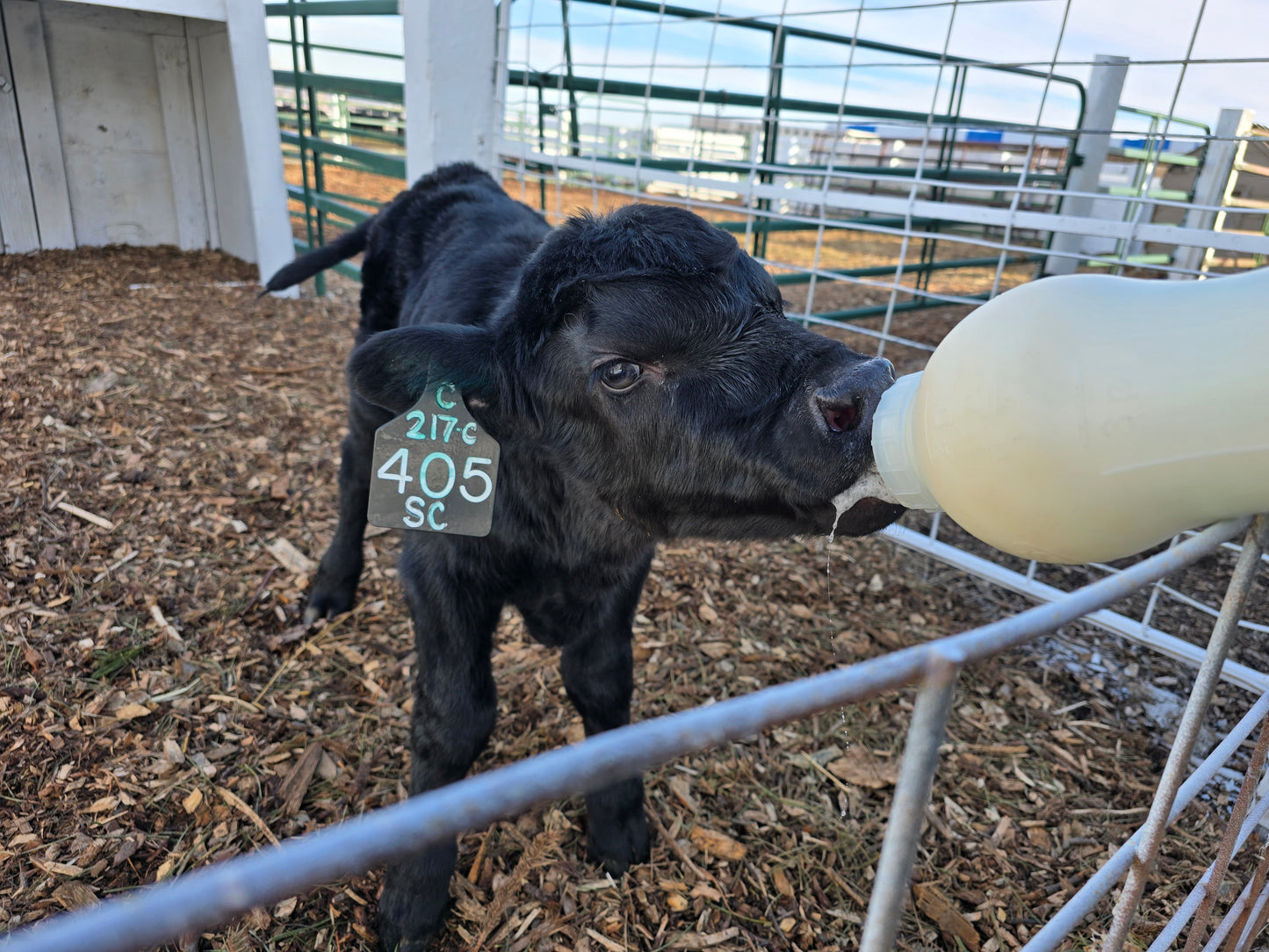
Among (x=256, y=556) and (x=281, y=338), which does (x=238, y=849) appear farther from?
(x=281, y=338)

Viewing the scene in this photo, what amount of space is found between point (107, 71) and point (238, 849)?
7.46 m

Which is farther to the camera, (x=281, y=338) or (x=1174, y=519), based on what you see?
(x=281, y=338)

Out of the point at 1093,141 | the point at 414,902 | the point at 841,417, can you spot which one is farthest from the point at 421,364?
the point at 1093,141

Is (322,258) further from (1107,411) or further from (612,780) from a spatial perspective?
(612,780)

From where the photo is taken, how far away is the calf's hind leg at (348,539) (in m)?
3.20

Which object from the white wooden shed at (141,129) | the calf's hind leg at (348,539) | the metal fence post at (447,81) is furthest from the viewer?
the white wooden shed at (141,129)

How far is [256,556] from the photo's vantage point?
138 inches

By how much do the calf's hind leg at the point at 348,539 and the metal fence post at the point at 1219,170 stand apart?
4.32 metres

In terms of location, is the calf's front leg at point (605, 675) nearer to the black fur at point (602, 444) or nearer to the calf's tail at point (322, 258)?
the black fur at point (602, 444)

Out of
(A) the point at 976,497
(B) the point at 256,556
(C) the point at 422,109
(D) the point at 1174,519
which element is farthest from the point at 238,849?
(C) the point at 422,109

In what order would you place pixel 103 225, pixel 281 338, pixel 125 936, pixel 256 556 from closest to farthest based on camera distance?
pixel 125 936 < pixel 256 556 < pixel 281 338 < pixel 103 225

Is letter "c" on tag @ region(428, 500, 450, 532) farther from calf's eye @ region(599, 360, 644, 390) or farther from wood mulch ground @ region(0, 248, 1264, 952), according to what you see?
wood mulch ground @ region(0, 248, 1264, 952)

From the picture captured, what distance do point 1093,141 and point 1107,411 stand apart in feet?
27.6

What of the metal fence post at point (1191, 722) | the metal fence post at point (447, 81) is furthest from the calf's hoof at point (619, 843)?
the metal fence post at point (447, 81)
